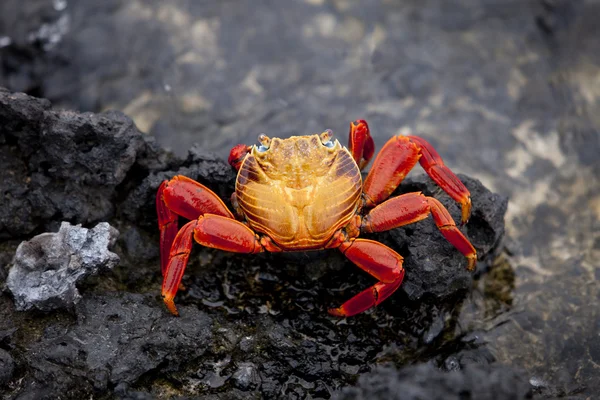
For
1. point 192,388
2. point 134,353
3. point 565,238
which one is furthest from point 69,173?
point 565,238

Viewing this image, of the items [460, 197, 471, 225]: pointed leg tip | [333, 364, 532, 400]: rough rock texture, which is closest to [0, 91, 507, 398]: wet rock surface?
[460, 197, 471, 225]: pointed leg tip

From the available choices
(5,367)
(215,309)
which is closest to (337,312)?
(215,309)

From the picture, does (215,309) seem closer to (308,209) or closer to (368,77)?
(308,209)

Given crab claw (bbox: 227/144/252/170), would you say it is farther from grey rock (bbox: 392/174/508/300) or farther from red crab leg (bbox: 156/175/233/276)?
grey rock (bbox: 392/174/508/300)

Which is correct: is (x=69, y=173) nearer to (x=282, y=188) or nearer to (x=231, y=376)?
(x=282, y=188)

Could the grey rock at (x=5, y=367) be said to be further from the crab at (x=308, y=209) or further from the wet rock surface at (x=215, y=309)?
the crab at (x=308, y=209)

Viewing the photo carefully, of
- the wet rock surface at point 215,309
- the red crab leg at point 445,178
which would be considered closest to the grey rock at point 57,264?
the wet rock surface at point 215,309
